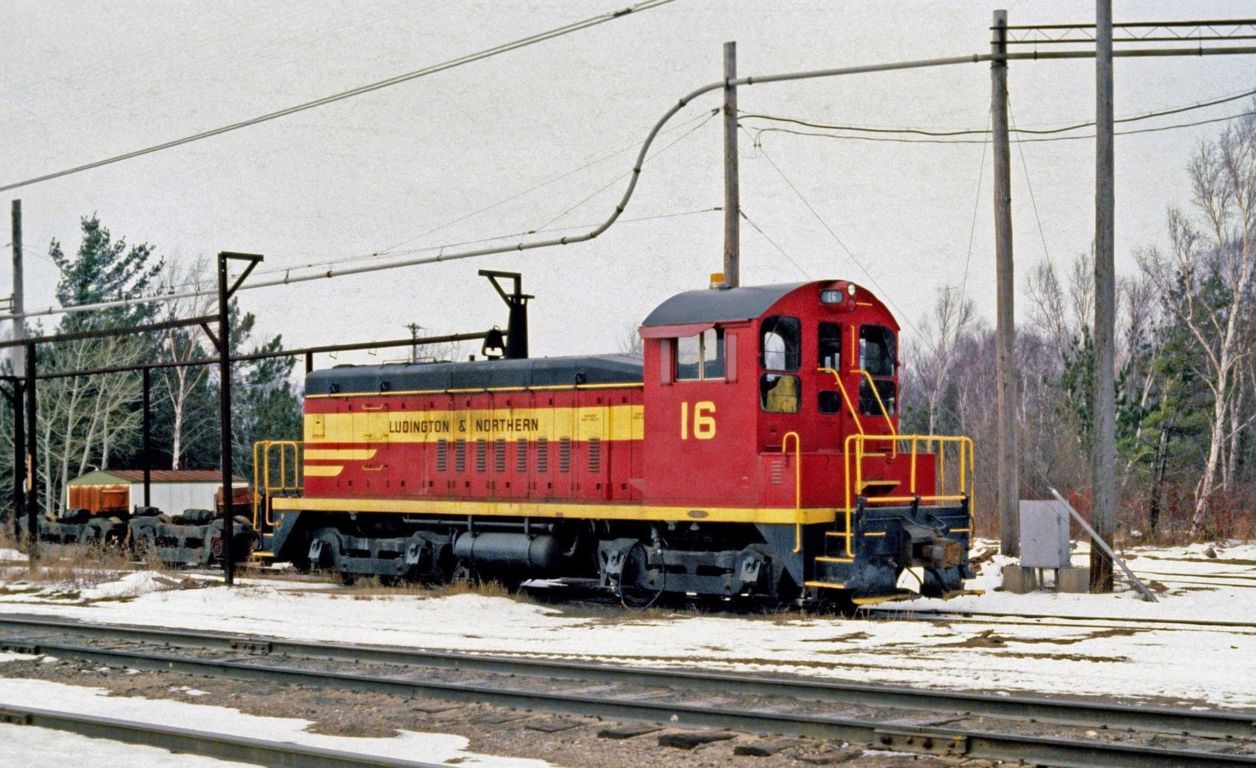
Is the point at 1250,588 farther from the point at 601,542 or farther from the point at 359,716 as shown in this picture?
the point at 359,716

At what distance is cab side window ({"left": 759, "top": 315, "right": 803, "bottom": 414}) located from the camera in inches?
595

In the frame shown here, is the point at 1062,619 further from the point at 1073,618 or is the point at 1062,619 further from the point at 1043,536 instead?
the point at 1043,536

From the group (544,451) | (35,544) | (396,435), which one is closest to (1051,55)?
(544,451)

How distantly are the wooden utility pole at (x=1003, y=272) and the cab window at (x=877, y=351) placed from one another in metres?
4.39

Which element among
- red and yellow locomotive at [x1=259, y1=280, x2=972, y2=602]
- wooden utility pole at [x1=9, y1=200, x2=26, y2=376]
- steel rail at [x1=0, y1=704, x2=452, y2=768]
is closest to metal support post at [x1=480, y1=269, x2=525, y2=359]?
red and yellow locomotive at [x1=259, y1=280, x2=972, y2=602]

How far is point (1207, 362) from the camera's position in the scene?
136 feet

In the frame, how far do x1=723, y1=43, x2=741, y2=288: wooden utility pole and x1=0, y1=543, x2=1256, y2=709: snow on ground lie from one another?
6067mm

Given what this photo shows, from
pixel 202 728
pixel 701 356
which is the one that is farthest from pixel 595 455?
pixel 202 728

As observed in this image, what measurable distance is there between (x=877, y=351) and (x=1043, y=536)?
3.63m

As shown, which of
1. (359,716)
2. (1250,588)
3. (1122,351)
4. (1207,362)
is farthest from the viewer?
(1122,351)

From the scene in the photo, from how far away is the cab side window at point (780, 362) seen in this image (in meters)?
15.1

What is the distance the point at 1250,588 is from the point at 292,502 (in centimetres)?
1378

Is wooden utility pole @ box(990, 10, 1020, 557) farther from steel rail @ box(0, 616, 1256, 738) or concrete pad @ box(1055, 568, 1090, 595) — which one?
steel rail @ box(0, 616, 1256, 738)

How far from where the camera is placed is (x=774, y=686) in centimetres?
973
